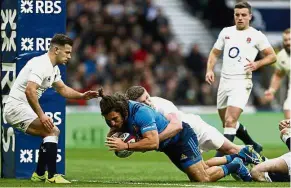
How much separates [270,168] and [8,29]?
403 cm

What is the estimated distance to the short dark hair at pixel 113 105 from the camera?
11984mm

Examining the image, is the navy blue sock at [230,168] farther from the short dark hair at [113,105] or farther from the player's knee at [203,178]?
the short dark hair at [113,105]

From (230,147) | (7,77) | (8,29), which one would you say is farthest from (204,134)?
(8,29)

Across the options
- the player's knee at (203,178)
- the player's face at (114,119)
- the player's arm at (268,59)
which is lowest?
the player's knee at (203,178)

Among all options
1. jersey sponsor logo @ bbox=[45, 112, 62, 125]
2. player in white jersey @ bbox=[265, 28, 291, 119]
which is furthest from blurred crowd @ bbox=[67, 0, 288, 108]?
jersey sponsor logo @ bbox=[45, 112, 62, 125]

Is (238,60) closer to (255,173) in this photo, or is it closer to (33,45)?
(255,173)

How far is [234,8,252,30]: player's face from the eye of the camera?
15812 millimetres

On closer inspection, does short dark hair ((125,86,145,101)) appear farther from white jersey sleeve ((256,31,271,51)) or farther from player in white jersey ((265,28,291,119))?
player in white jersey ((265,28,291,119))

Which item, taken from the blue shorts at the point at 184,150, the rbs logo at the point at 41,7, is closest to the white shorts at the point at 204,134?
the blue shorts at the point at 184,150

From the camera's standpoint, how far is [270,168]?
1316 cm

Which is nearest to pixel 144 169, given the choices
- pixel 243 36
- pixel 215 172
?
pixel 243 36

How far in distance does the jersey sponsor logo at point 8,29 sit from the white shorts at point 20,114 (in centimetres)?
108

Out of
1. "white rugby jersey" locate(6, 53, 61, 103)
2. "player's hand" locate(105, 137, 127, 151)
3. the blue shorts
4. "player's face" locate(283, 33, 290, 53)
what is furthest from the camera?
"player's face" locate(283, 33, 290, 53)

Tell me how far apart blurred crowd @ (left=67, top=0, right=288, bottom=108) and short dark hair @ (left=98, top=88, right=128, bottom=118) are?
13.6 m
